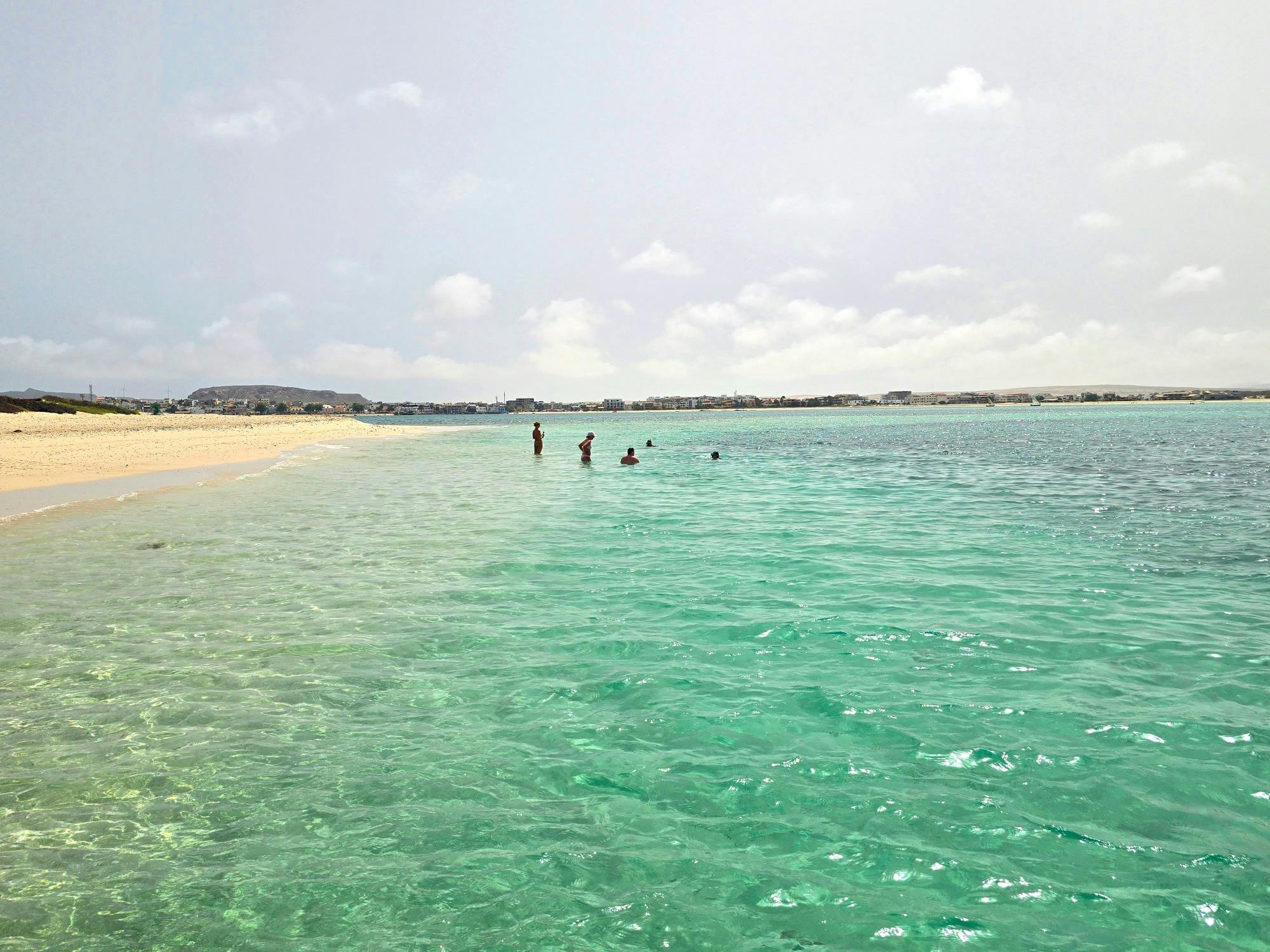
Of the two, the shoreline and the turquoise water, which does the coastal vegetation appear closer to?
the shoreline

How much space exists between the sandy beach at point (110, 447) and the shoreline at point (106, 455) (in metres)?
0.06

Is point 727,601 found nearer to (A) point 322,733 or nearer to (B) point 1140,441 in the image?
(A) point 322,733

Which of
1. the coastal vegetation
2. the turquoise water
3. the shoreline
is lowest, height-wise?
the turquoise water

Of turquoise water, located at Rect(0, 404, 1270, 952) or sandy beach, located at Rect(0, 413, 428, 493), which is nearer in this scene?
turquoise water, located at Rect(0, 404, 1270, 952)

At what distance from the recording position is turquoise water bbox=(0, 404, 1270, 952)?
4562mm

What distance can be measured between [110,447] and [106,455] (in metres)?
7.48

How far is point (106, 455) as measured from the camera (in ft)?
137

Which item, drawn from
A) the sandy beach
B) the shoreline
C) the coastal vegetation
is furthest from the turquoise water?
the coastal vegetation

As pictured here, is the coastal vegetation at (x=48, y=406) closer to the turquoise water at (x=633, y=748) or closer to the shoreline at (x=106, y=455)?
the shoreline at (x=106, y=455)

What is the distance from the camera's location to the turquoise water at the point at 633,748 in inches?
180

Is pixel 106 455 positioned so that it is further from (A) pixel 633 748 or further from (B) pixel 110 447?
(A) pixel 633 748

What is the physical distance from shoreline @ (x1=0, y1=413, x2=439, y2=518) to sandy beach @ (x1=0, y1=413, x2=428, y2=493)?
0.21 feet

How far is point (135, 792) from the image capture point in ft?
19.4

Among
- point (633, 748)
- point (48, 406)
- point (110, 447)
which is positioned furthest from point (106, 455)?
point (48, 406)
